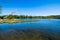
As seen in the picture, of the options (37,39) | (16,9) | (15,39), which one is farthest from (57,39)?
(16,9)

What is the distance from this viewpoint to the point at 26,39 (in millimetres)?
9070

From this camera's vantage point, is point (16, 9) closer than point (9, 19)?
Yes

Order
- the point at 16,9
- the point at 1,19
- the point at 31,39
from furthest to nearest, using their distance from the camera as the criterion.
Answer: the point at 1,19 → the point at 16,9 → the point at 31,39

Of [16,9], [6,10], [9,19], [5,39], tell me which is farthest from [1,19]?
[5,39]

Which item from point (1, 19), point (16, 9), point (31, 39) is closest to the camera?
point (31, 39)

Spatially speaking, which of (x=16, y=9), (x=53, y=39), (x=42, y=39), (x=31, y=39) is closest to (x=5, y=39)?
(x=31, y=39)

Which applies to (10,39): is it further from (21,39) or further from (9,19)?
(9,19)

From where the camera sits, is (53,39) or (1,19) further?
(1,19)

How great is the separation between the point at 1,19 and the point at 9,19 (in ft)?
6.71

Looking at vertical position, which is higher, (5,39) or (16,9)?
(16,9)

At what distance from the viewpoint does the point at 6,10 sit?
21.7 meters

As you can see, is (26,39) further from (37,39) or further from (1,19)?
(1,19)

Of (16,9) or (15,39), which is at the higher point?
(16,9)

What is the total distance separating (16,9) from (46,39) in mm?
12789
